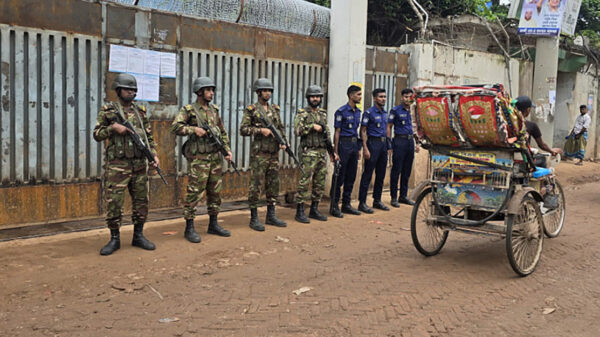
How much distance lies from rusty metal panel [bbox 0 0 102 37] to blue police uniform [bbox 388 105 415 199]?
186 inches

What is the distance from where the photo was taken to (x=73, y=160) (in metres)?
6.61

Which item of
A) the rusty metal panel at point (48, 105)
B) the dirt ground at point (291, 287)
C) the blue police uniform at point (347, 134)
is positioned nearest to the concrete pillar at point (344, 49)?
the blue police uniform at point (347, 134)

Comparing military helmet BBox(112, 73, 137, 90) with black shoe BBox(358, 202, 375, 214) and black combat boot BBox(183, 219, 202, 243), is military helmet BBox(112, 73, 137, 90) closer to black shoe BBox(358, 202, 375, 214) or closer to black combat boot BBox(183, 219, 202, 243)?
black combat boot BBox(183, 219, 202, 243)

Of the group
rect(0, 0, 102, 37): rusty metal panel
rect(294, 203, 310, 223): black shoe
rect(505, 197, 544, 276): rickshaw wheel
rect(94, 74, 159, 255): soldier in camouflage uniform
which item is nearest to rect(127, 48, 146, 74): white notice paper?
rect(0, 0, 102, 37): rusty metal panel

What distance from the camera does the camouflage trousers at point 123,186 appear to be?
5.59m

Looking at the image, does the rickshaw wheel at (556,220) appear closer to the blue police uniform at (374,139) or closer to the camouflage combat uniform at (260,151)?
the blue police uniform at (374,139)

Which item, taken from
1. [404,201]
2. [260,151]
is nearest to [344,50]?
[404,201]

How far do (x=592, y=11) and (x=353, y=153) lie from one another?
18.3 metres

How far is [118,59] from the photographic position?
6.82 meters

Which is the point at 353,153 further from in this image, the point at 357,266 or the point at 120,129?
the point at 120,129

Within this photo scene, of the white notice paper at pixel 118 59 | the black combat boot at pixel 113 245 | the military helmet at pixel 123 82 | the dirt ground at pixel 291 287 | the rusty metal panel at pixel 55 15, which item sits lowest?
the dirt ground at pixel 291 287

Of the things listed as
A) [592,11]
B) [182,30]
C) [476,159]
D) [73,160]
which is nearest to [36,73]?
[73,160]

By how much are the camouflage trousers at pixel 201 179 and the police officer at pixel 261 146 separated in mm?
680

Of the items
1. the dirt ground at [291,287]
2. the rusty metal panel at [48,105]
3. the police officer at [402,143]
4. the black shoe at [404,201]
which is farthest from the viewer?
the black shoe at [404,201]
